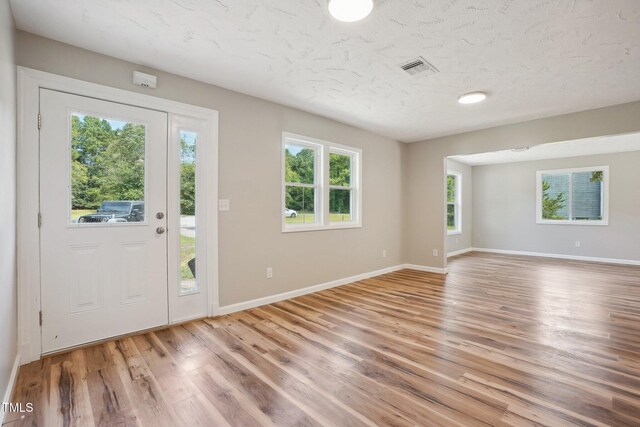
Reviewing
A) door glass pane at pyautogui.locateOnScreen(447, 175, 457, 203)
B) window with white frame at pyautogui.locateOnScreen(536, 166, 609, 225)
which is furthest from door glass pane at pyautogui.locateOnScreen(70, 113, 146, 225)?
window with white frame at pyautogui.locateOnScreen(536, 166, 609, 225)

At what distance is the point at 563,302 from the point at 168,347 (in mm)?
4514

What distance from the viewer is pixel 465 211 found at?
26.7 ft

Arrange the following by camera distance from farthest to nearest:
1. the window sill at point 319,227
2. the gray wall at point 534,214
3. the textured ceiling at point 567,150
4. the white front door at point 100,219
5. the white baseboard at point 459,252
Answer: the white baseboard at point 459,252
the gray wall at point 534,214
the textured ceiling at point 567,150
the window sill at point 319,227
the white front door at point 100,219

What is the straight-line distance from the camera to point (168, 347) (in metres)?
2.48

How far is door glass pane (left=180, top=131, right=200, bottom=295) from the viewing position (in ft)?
9.84

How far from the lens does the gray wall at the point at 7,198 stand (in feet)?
5.61

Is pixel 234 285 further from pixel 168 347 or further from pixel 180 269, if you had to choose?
pixel 168 347

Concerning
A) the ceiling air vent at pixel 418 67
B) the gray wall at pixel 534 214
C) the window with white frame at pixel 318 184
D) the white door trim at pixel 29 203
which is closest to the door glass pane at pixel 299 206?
the window with white frame at pixel 318 184

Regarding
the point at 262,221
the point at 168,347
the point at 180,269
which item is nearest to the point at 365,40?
the point at 262,221

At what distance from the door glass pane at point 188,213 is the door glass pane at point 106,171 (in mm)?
358

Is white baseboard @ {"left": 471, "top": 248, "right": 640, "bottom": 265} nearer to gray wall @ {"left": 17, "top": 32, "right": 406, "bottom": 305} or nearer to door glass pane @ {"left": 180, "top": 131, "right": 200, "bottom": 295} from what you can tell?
gray wall @ {"left": 17, "top": 32, "right": 406, "bottom": 305}

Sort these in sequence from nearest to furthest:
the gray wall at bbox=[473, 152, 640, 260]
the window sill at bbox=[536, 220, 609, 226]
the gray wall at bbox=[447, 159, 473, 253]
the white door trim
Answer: the white door trim → the gray wall at bbox=[473, 152, 640, 260] → the window sill at bbox=[536, 220, 609, 226] → the gray wall at bbox=[447, 159, 473, 253]

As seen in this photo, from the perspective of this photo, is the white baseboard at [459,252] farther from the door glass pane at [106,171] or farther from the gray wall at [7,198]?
the gray wall at [7,198]

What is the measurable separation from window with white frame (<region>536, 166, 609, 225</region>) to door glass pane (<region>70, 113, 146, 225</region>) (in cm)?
853
